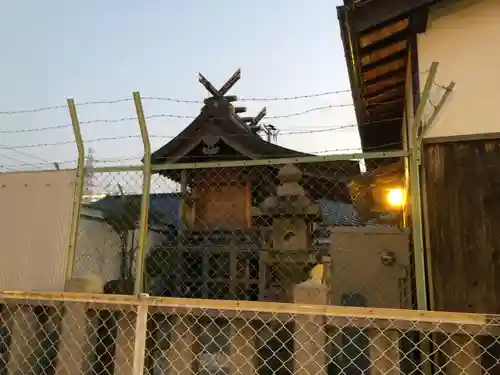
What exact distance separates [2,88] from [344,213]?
919cm

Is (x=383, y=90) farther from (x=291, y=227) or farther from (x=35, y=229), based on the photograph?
(x=35, y=229)

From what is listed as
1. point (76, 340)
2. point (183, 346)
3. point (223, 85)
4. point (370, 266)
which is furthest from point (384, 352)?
point (223, 85)

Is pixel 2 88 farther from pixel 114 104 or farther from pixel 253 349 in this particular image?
pixel 253 349

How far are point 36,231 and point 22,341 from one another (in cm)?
76

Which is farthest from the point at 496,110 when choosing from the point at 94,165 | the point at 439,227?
the point at 94,165

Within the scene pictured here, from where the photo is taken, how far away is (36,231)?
2793mm

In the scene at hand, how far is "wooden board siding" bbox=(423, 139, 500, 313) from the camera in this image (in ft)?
10.7

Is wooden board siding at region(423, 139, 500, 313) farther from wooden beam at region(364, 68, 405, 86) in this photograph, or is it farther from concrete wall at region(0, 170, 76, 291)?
concrete wall at region(0, 170, 76, 291)

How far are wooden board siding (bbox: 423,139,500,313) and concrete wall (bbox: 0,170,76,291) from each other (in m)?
2.86

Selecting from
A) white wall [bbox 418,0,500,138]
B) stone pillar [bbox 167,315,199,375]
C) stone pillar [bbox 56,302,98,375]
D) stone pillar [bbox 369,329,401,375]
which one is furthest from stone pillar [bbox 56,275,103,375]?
white wall [bbox 418,0,500,138]

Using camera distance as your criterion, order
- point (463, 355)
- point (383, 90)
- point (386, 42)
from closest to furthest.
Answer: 1. point (463, 355)
2. point (386, 42)
3. point (383, 90)

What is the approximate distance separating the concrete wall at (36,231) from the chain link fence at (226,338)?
0.34 m

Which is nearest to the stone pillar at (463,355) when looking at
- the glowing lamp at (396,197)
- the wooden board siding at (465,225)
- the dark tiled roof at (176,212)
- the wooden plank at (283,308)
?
the wooden plank at (283,308)

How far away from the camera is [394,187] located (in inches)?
231
